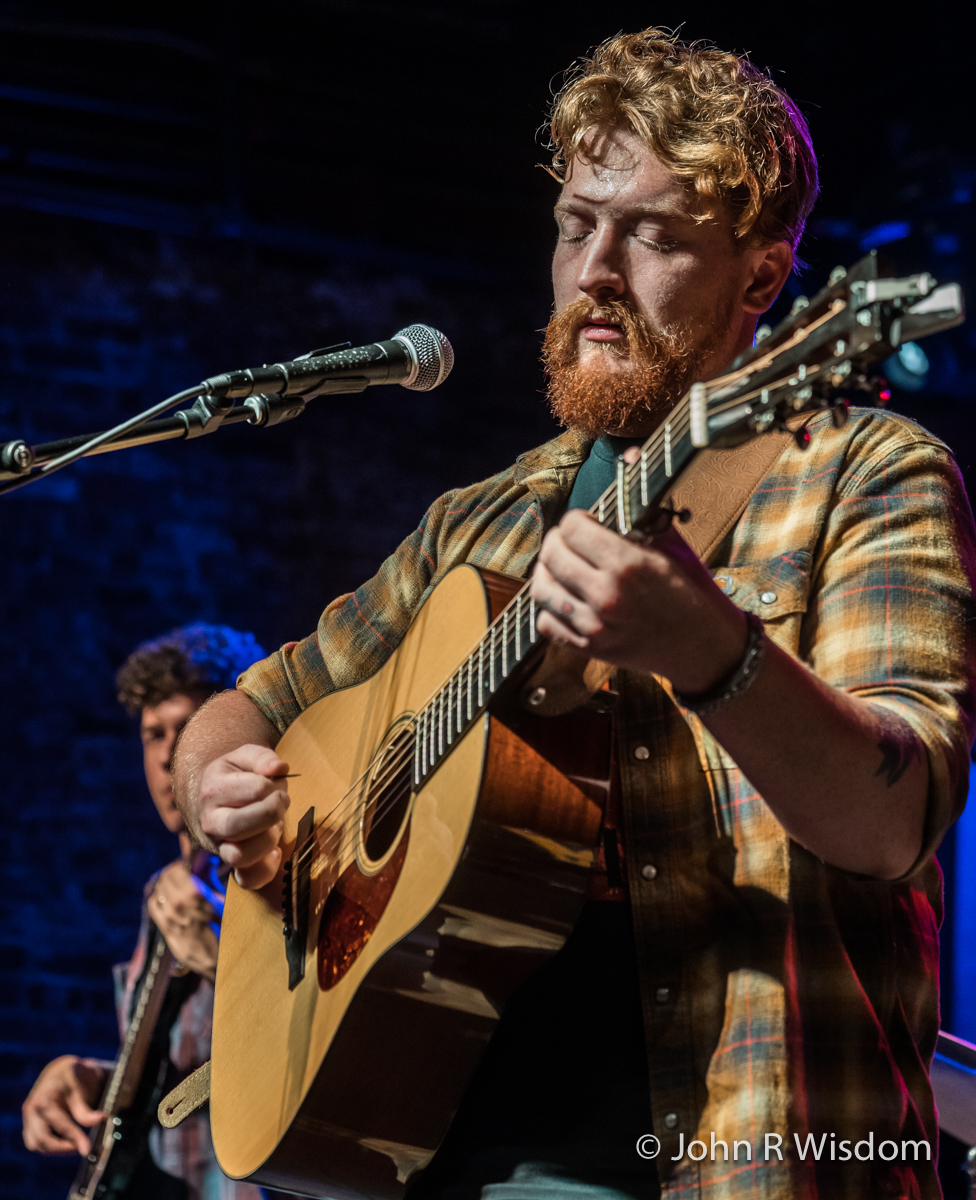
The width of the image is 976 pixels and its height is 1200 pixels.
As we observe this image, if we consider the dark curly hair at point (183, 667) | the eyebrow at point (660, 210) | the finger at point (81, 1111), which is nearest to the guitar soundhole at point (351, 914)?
the eyebrow at point (660, 210)

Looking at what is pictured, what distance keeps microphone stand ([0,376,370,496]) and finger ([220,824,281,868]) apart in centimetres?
71

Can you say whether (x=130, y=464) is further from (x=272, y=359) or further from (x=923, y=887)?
(x=923, y=887)

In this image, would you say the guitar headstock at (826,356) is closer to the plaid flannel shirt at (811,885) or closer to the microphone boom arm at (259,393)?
the plaid flannel shirt at (811,885)

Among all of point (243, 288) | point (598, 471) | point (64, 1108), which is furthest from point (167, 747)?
point (598, 471)

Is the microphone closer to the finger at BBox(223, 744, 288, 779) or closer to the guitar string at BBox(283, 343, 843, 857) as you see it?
the guitar string at BBox(283, 343, 843, 857)

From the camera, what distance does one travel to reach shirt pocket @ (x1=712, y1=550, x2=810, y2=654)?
1.72 m

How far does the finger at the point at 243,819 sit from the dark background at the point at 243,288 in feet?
11.8

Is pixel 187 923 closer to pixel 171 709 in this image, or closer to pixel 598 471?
pixel 171 709

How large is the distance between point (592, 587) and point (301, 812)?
1120mm

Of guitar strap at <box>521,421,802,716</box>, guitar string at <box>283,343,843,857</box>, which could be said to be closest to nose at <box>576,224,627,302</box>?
guitar strap at <box>521,421,802,716</box>

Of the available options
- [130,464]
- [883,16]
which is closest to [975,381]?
[883,16]

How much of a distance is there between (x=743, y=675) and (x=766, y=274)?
3.72 ft

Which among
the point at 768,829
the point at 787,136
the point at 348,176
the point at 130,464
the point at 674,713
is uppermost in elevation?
the point at 348,176

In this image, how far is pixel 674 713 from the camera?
5.70 feet
